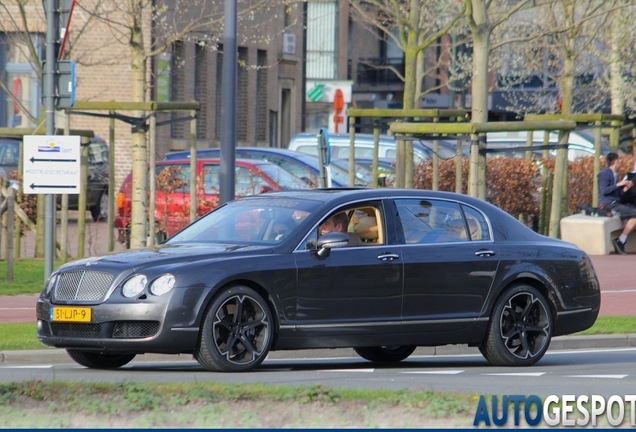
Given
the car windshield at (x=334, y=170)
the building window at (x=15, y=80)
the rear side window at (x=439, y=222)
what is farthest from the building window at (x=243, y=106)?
the rear side window at (x=439, y=222)

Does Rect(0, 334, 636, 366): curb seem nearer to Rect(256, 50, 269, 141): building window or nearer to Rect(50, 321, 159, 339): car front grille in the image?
Rect(50, 321, 159, 339): car front grille

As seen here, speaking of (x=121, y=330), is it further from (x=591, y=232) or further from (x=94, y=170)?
(x=94, y=170)

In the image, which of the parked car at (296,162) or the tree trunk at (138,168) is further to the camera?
the parked car at (296,162)

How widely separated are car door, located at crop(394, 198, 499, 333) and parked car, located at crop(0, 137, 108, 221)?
17.7 m

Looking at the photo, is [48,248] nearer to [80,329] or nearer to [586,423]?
[80,329]

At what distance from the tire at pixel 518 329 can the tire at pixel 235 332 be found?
2098 mm

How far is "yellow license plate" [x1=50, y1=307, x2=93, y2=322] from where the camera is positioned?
1036 centimetres

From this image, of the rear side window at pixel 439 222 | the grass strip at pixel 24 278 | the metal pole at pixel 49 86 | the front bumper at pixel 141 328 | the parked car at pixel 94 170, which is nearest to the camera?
the front bumper at pixel 141 328

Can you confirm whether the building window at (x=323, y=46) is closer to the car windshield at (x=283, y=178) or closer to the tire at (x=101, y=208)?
the tire at (x=101, y=208)

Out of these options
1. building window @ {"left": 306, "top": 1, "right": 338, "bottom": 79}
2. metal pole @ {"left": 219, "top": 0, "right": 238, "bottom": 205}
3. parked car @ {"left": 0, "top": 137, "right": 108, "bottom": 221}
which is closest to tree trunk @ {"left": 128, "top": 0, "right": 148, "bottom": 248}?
metal pole @ {"left": 219, "top": 0, "right": 238, "bottom": 205}

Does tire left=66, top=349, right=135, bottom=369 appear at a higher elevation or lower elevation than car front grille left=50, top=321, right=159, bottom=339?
lower

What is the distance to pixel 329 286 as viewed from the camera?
35.5ft

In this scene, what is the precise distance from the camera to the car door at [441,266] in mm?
11234

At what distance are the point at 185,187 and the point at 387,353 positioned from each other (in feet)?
33.2
